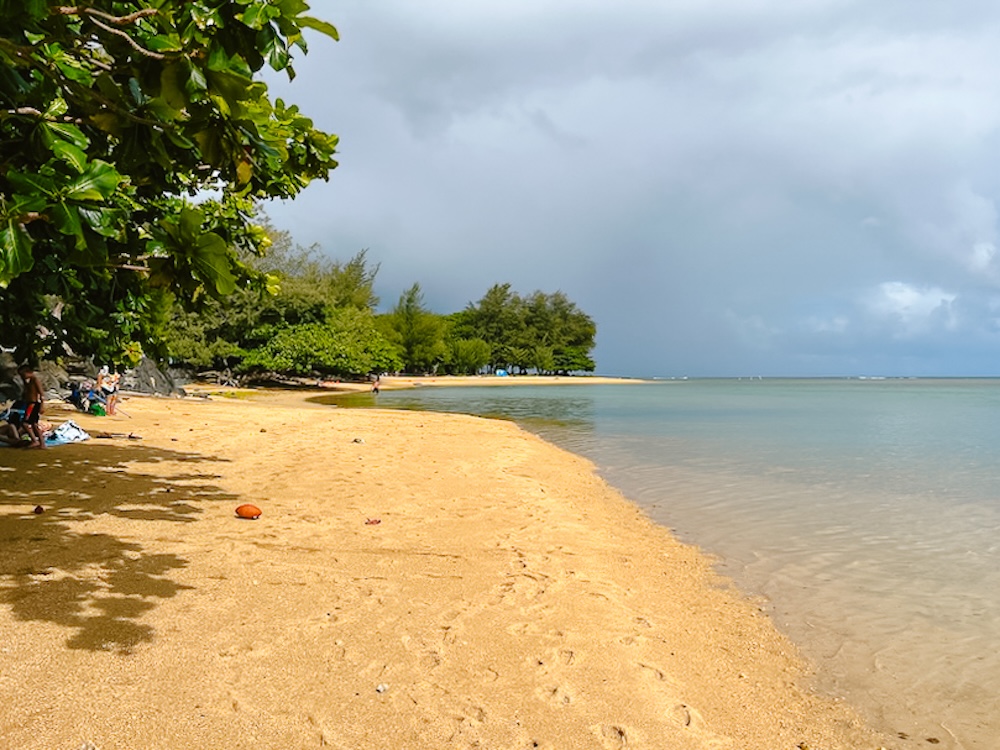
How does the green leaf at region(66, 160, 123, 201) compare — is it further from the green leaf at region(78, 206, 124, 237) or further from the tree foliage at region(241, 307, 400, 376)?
the tree foliage at region(241, 307, 400, 376)

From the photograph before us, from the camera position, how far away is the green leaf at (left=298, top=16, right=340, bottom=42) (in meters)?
2.09

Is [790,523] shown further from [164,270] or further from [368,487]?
[164,270]

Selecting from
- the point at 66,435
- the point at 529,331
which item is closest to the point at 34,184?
the point at 66,435

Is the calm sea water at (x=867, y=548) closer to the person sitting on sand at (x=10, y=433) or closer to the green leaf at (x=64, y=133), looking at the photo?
the green leaf at (x=64, y=133)

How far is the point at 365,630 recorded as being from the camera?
148 inches

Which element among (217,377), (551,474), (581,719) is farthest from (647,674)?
(217,377)

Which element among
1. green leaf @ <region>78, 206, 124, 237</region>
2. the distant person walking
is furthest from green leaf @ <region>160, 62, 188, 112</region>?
the distant person walking

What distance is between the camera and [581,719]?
3008 mm

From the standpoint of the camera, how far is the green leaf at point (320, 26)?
209cm

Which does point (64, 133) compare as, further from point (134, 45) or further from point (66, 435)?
point (66, 435)

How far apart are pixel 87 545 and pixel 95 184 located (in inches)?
147

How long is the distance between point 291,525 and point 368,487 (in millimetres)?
2205

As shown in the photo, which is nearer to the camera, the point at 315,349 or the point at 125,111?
the point at 125,111

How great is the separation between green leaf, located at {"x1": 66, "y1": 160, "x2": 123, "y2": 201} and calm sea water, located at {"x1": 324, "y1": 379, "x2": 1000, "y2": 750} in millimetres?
4342
